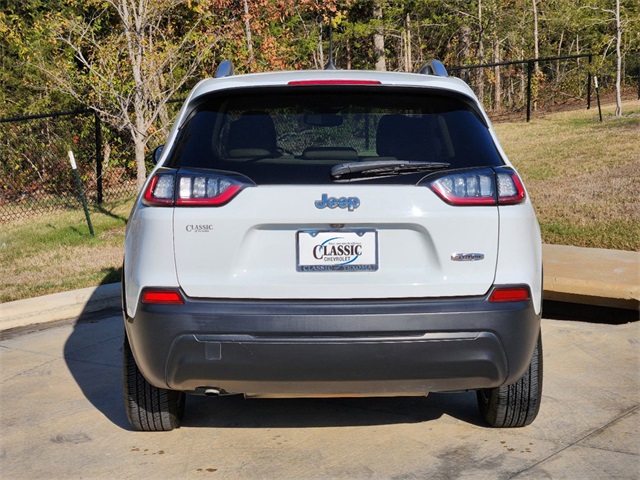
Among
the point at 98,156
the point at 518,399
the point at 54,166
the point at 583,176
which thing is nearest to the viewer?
the point at 518,399

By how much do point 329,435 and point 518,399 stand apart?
932 mm

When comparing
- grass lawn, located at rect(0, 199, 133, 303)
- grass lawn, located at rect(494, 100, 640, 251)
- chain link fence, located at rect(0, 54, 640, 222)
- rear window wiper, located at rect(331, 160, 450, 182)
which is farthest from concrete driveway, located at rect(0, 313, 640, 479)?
chain link fence, located at rect(0, 54, 640, 222)

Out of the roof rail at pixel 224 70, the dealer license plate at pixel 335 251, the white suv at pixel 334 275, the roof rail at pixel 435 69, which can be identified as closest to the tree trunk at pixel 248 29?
the roof rail at pixel 435 69

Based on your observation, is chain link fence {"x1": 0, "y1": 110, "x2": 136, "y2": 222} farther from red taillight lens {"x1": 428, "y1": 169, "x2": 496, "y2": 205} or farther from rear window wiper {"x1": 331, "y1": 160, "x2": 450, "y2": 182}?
red taillight lens {"x1": 428, "y1": 169, "x2": 496, "y2": 205}

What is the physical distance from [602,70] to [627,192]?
74.6 ft

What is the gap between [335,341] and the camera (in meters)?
3.88

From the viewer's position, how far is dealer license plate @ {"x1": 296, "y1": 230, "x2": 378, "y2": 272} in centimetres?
393

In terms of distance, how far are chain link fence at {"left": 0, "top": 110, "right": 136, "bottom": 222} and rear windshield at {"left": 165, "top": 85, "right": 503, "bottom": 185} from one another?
11.2 m

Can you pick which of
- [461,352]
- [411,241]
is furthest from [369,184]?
[461,352]

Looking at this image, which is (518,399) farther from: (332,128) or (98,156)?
(98,156)

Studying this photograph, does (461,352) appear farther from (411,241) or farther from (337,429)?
(337,429)

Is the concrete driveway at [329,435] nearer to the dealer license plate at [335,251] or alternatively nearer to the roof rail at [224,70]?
the dealer license plate at [335,251]

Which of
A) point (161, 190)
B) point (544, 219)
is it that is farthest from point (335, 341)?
point (544, 219)

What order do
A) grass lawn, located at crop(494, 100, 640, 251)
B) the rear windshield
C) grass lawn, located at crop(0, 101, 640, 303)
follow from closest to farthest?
the rear windshield < grass lawn, located at crop(0, 101, 640, 303) < grass lawn, located at crop(494, 100, 640, 251)
